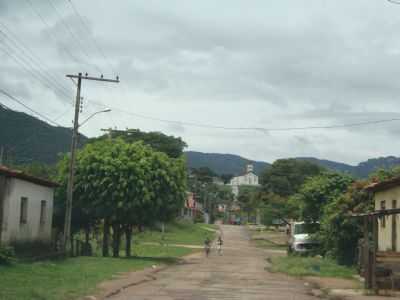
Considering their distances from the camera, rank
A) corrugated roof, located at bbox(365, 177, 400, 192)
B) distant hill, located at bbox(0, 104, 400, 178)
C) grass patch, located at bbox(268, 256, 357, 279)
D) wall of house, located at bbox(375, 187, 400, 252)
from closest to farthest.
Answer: corrugated roof, located at bbox(365, 177, 400, 192), wall of house, located at bbox(375, 187, 400, 252), grass patch, located at bbox(268, 256, 357, 279), distant hill, located at bbox(0, 104, 400, 178)

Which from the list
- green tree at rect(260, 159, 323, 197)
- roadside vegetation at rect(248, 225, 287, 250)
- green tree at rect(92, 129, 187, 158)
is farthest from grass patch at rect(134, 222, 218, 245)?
green tree at rect(260, 159, 323, 197)

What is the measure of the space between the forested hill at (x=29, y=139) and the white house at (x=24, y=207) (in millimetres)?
20579

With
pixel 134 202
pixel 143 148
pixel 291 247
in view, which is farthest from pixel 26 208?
pixel 291 247

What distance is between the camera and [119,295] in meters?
19.9

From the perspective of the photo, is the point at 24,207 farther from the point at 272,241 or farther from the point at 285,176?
the point at 285,176

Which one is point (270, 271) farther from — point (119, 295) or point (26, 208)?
point (119, 295)

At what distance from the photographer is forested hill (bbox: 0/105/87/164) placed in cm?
5991

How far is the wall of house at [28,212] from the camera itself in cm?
2870

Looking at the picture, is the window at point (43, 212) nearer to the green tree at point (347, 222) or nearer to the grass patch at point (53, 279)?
the grass patch at point (53, 279)

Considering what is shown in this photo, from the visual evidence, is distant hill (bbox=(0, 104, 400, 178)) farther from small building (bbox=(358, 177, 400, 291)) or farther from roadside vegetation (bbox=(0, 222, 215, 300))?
roadside vegetation (bbox=(0, 222, 215, 300))

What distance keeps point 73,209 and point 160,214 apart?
4924 millimetres

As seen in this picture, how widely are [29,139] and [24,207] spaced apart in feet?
117


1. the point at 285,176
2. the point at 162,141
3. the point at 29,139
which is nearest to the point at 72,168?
the point at 29,139

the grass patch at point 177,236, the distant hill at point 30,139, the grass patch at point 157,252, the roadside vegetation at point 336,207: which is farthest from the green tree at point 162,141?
the grass patch at point 157,252
